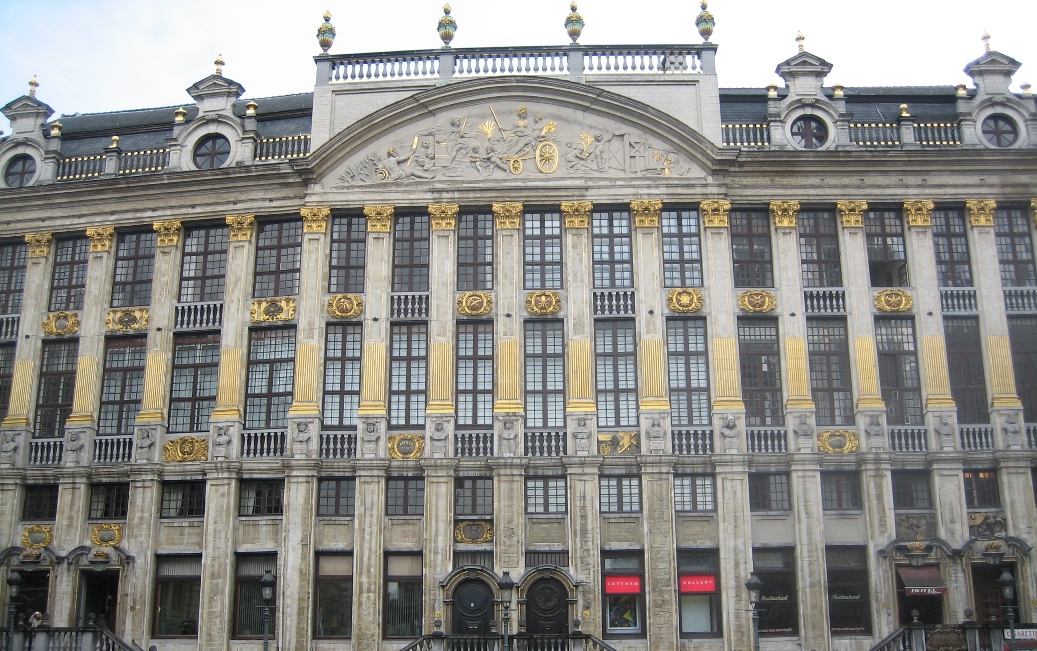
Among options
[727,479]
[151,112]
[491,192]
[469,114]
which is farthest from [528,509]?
[151,112]

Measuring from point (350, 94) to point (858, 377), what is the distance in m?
19.3

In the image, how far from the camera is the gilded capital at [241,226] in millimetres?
34062

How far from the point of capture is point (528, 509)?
31.2 m

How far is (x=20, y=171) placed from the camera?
36562 millimetres

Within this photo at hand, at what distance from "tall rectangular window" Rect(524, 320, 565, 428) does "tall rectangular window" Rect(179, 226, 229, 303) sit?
1061cm

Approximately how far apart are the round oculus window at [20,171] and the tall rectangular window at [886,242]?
95.9ft

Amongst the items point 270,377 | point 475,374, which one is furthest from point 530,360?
point 270,377

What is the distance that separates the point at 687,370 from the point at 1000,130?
13836 mm

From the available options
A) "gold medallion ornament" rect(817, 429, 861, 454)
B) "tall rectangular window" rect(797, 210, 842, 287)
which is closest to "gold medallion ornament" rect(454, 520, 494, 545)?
"gold medallion ornament" rect(817, 429, 861, 454)

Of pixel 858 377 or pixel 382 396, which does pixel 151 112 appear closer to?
pixel 382 396

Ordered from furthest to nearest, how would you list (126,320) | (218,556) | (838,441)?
(126,320) → (838,441) → (218,556)

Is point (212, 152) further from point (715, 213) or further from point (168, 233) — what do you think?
point (715, 213)

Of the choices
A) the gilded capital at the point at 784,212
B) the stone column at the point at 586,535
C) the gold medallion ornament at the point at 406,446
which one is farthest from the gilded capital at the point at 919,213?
the gold medallion ornament at the point at 406,446

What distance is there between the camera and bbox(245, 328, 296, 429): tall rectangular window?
32.7m
